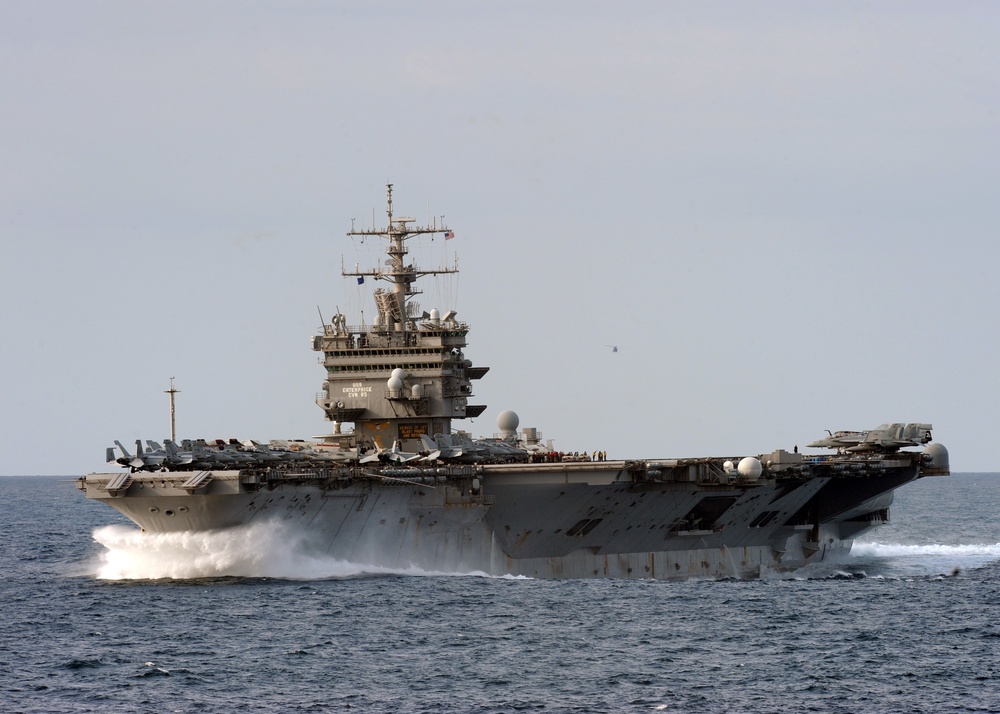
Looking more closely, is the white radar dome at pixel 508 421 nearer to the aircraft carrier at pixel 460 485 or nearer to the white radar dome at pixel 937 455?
the aircraft carrier at pixel 460 485

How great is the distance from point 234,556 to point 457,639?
263 inches

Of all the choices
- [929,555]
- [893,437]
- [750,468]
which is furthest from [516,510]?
[929,555]

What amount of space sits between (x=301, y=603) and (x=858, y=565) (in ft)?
62.5

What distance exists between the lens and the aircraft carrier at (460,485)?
96.2ft

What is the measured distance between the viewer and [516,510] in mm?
31219

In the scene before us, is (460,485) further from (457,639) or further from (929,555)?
(929,555)

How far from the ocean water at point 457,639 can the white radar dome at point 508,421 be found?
26.1 ft

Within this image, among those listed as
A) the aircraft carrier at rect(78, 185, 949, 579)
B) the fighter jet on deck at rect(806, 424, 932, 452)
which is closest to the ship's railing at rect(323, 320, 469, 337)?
the aircraft carrier at rect(78, 185, 949, 579)

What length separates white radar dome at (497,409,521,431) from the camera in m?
39.8

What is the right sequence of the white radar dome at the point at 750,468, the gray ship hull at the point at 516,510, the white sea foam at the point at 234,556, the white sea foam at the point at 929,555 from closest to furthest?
1. the gray ship hull at the point at 516,510
2. the white sea foam at the point at 234,556
3. the white radar dome at the point at 750,468
4. the white sea foam at the point at 929,555

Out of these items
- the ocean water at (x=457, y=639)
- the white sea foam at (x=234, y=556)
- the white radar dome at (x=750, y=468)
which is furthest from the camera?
the white radar dome at (x=750, y=468)

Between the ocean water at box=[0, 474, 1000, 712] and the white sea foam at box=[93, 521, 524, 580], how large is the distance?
0.13 ft

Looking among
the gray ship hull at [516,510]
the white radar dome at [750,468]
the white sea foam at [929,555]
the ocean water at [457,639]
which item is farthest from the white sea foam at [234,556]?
the white sea foam at [929,555]

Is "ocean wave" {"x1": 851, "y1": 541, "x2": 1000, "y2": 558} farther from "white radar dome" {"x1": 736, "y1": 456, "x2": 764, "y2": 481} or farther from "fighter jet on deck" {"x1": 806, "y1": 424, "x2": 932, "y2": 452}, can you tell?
"white radar dome" {"x1": 736, "y1": 456, "x2": 764, "y2": 481}
